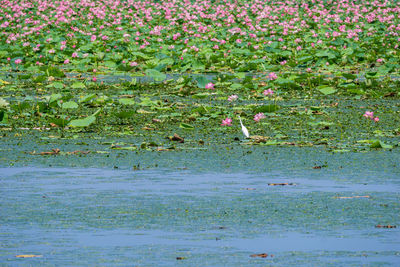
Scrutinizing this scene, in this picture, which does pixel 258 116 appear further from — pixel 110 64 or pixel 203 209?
pixel 110 64

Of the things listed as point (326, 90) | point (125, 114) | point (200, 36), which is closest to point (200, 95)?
point (326, 90)

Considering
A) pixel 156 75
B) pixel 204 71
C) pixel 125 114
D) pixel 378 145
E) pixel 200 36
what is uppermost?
pixel 378 145

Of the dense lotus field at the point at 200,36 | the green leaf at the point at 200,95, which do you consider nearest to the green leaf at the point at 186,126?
the green leaf at the point at 200,95

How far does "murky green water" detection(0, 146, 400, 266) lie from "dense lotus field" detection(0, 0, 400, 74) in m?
4.99

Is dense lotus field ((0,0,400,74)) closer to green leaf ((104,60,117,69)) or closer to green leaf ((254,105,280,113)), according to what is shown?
green leaf ((104,60,117,69))

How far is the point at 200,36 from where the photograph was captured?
15969 mm

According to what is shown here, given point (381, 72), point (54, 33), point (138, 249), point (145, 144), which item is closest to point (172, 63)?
point (381, 72)

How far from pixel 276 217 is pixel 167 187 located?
0.94 m

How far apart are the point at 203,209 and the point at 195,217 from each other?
0.18 m

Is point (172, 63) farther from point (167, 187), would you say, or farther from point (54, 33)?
point (167, 187)

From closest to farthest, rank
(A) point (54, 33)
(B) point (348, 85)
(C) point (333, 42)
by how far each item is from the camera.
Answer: (B) point (348, 85), (C) point (333, 42), (A) point (54, 33)

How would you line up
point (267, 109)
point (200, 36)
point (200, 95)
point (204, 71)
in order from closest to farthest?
1. point (267, 109)
2. point (200, 95)
3. point (204, 71)
4. point (200, 36)

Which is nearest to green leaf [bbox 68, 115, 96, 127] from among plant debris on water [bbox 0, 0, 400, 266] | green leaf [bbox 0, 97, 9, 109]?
plant debris on water [bbox 0, 0, 400, 266]

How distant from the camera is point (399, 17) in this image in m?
18.9
